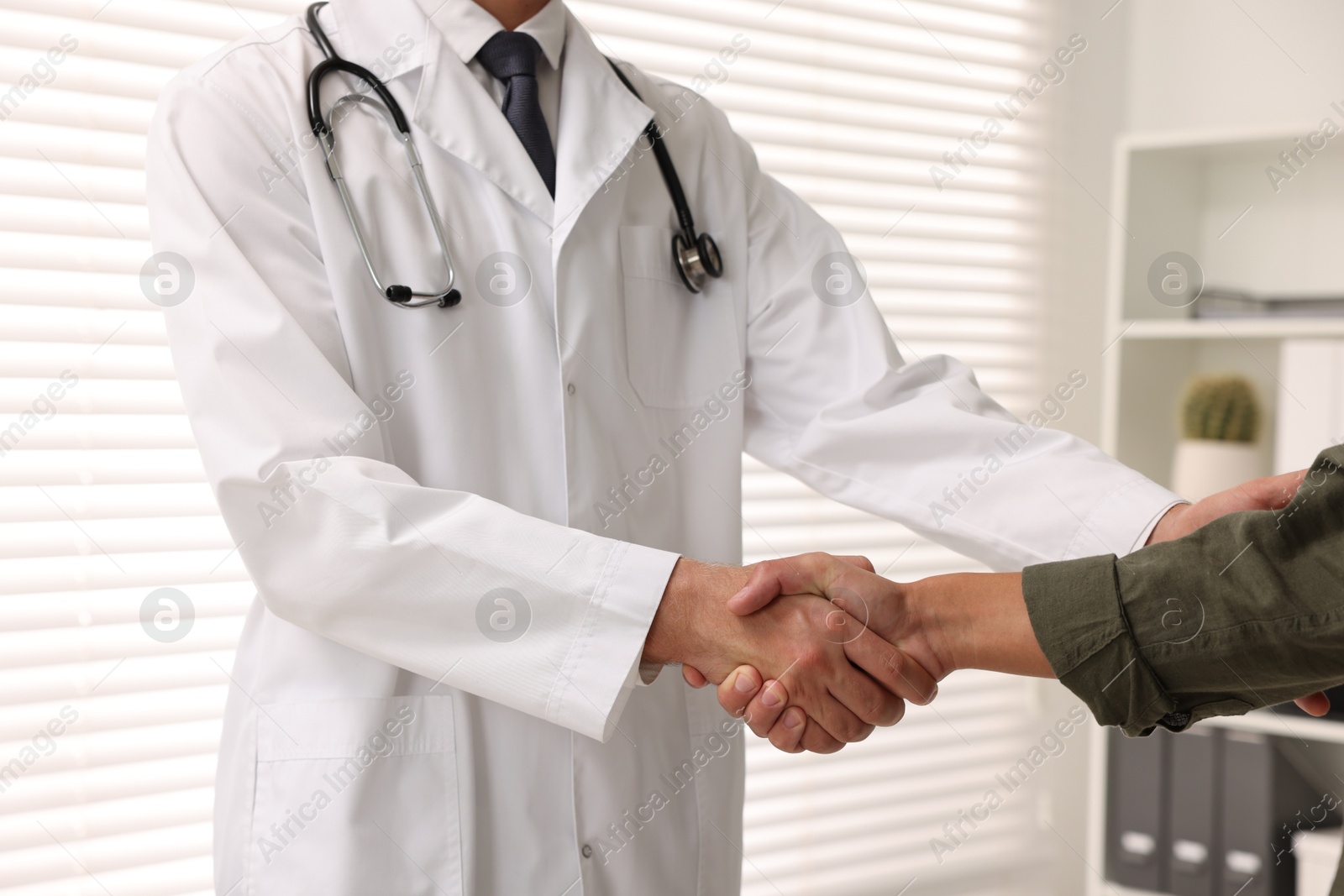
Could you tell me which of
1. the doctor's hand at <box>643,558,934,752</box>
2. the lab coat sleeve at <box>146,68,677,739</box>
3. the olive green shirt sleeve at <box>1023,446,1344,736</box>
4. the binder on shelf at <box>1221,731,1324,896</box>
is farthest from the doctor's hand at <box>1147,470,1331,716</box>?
the binder on shelf at <box>1221,731,1324,896</box>

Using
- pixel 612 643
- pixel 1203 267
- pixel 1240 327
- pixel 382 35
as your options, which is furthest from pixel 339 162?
pixel 1203 267

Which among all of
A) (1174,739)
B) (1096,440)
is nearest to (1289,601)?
(1174,739)

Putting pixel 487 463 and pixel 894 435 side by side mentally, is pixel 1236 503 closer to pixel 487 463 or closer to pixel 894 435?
pixel 894 435

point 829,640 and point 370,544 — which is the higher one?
point 370,544

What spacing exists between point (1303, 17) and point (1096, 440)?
1.02m

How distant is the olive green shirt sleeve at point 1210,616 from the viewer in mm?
980

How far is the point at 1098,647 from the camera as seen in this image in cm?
104

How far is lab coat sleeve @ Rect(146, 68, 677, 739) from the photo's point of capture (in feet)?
3.44

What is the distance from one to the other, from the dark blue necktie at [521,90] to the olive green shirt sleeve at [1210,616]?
2.47ft

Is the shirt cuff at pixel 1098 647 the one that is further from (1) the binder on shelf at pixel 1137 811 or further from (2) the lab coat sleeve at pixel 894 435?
(1) the binder on shelf at pixel 1137 811

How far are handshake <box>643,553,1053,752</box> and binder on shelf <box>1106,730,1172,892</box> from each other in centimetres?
116

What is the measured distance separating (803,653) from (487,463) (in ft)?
1.33

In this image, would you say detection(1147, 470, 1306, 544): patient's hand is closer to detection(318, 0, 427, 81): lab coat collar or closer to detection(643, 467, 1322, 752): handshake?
detection(643, 467, 1322, 752): handshake

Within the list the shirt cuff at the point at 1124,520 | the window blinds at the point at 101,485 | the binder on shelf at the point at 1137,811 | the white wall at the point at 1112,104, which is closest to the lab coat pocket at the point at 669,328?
the shirt cuff at the point at 1124,520
